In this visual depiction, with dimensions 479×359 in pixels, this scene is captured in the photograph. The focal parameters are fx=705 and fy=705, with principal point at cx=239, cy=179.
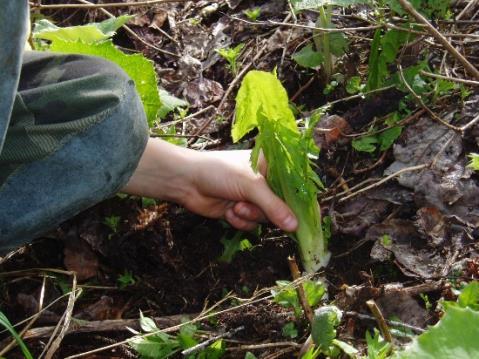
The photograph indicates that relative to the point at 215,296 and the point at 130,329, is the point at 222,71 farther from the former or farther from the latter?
the point at 130,329

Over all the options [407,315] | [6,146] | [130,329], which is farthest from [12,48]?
[407,315]

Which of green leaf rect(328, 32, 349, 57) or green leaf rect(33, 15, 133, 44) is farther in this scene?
green leaf rect(328, 32, 349, 57)

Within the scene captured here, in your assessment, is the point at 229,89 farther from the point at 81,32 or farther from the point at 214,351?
the point at 214,351

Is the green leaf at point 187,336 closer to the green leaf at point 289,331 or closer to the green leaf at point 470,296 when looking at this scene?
the green leaf at point 289,331

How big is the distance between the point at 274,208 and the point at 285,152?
0.59ft

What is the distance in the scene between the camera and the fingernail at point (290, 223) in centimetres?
201

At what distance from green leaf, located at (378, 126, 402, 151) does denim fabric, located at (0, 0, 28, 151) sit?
46.2 inches

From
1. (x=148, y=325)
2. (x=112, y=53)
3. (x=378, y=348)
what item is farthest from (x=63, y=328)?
(x=112, y=53)

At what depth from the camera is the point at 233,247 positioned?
2141 millimetres

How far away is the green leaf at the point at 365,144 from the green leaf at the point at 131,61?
2.18 ft

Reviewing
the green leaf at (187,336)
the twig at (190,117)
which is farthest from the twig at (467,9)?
the green leaf at (187,336)

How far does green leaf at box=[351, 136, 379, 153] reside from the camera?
2.24 meters

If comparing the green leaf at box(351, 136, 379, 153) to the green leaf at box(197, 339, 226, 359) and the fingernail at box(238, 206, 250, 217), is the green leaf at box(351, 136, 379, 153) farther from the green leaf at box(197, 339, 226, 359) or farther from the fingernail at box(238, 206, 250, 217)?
the green leaf at box(197, 339, 226, 359)

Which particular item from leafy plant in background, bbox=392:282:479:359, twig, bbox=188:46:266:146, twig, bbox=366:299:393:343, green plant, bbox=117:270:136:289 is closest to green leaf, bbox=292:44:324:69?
twig, bbox=188:46:266:146
